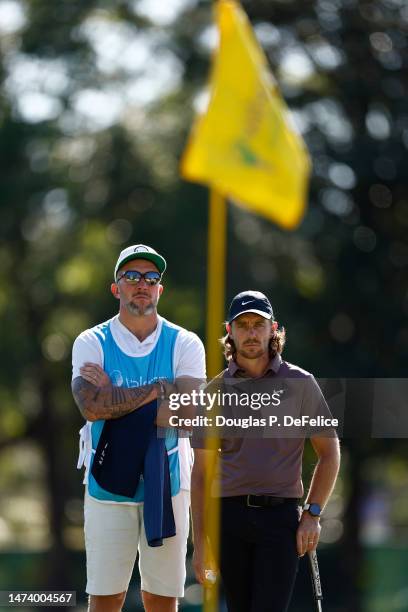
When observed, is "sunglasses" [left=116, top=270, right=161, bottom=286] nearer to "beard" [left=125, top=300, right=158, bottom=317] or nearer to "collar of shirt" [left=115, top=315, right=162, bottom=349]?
"beard" [left=125, top=300, right=158, bottom=317]

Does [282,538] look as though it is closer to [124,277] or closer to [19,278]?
[124,277]

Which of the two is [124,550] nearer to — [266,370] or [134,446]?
[134,446]

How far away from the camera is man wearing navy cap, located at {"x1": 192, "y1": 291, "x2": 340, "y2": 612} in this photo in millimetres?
5434

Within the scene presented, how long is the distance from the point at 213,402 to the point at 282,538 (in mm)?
676

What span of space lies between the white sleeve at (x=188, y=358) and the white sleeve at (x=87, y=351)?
0.37 m

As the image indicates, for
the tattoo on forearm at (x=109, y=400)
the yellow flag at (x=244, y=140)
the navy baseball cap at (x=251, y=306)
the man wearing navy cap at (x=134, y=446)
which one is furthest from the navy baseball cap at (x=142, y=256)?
the yellow flag at (x=244, y=140)

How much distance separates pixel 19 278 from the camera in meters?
26.1

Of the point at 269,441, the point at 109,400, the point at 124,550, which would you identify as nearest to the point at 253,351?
the point at 269,441

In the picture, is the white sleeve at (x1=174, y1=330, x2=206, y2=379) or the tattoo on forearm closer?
the tattoo on forearm

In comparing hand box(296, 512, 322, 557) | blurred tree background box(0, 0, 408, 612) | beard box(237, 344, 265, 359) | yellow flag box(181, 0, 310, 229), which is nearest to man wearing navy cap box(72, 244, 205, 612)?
beard box(237, 344, 265, 359)

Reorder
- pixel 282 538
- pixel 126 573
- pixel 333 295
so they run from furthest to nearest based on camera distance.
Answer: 1. pixel 333 295
2. pixel 126 573
3. pixel 282 538

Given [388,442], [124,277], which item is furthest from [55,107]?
[124,277]

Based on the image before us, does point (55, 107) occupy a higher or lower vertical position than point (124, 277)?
higher

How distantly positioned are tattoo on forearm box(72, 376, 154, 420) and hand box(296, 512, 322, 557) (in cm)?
91
